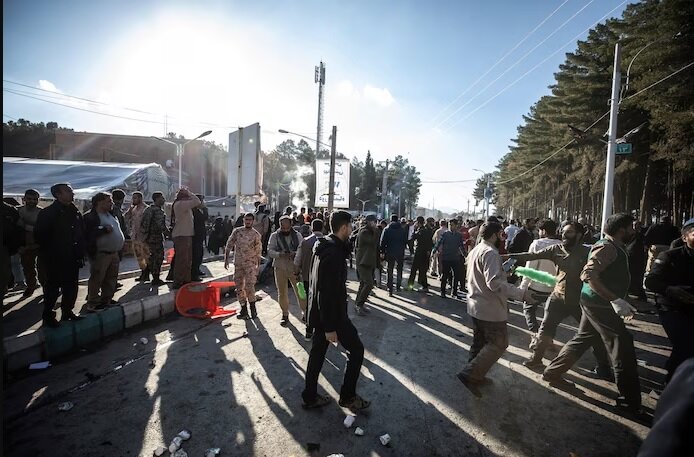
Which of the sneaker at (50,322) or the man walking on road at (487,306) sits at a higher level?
the man walking on road at (487,306)

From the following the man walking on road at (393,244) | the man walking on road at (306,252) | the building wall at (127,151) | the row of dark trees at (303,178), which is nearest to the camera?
the man walking on road at (306,252)

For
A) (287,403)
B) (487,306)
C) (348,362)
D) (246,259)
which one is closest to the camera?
(348,362)

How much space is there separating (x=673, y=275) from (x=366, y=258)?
493 centimetres

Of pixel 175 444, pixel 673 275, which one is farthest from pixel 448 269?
pixel 175 444

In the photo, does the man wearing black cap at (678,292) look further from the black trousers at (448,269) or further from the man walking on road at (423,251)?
the man walking on road at (423,251)

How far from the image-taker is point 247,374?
432 centimetres

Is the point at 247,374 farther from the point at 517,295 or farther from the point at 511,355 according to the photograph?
the point at 511,355

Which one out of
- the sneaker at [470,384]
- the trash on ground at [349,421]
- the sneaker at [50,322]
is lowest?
the trash on ground at [349,421]

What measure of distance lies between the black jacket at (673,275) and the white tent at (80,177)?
16.0m

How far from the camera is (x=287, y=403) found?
145 inches

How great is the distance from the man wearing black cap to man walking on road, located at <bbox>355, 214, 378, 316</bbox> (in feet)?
14.7

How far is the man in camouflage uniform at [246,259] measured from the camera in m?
6.48

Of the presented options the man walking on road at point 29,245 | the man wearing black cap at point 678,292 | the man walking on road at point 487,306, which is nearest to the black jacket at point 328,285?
the man walking on road at point 487,306

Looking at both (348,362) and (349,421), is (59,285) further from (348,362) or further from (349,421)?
(349,421)
